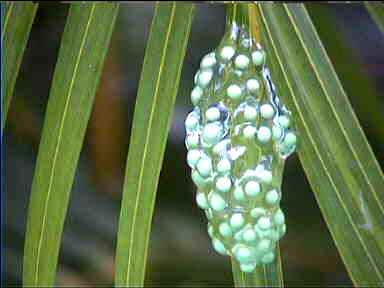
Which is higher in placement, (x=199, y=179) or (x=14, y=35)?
(x=14, y=35)

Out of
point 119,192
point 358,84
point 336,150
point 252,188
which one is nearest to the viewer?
point 252,188

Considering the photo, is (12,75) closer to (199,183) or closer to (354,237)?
(199,183)

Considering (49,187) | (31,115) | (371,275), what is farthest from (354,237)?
(31,115)

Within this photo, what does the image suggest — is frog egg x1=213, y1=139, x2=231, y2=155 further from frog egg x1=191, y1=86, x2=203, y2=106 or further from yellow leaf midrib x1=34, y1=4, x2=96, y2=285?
yellow leaf midrib x1=34, y1=4, x2=96, y2=285

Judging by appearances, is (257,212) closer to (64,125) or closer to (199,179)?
(199,179)

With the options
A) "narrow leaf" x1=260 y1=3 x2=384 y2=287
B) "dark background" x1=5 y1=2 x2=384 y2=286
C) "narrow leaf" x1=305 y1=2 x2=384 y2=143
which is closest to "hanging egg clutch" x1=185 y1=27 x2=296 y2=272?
"narrow leaf" x1=260 y1=3 x2=384 y2=287

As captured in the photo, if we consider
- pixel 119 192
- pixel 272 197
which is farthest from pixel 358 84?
pixel 272 197
